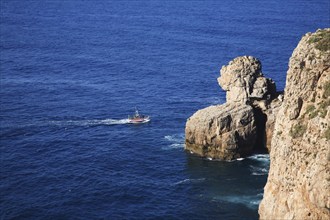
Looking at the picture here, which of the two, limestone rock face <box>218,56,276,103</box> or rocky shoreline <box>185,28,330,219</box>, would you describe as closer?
rocky shoreline <box>185,28,330,219</box>

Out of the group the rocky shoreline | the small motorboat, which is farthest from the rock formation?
the rocky shoreline

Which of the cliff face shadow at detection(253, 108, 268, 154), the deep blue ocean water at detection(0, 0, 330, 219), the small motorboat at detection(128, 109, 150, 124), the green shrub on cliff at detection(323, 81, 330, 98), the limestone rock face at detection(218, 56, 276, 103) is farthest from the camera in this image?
the small motorboat at detection(128, 109, 150, 124)

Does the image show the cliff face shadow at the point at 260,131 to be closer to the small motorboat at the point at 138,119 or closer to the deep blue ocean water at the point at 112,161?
the deep blue ocean water at the point at 112,161

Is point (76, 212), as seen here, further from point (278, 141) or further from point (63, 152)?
point (278, 141)

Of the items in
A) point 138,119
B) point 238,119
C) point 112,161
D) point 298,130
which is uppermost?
point 298,130

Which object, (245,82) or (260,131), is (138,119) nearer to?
(245,82)

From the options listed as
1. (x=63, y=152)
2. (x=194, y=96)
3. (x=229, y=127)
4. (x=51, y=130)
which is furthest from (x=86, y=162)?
(x=194, y=96)

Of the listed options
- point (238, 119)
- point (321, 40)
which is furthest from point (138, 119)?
point (321, 40)

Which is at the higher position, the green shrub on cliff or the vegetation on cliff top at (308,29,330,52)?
the vegetation on cliff top at (308,29,330,52)

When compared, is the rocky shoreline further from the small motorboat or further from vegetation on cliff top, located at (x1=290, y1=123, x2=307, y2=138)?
the small motorboat
